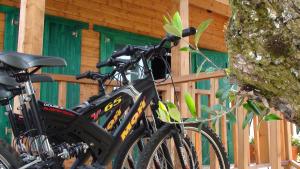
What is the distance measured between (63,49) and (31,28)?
245 centimetres

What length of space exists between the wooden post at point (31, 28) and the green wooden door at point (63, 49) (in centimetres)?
212

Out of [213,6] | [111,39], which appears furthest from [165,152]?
[213,6]

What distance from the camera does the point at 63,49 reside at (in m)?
5.29

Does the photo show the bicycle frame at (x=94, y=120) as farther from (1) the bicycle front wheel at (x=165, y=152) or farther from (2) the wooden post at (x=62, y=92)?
(2) the wooden post at (x=62, y=92)

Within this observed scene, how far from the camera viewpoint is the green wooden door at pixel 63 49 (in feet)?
16.5

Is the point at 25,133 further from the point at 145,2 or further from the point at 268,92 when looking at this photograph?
the point at 145,2

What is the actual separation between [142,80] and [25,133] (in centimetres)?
88

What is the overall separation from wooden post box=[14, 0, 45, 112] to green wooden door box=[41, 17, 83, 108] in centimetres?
212

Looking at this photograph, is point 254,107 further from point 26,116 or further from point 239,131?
point 239,131

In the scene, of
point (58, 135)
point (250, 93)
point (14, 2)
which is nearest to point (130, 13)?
point (14, 2)

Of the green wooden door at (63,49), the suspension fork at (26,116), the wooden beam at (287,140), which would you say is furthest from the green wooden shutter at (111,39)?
the suspension fork at (26,116)

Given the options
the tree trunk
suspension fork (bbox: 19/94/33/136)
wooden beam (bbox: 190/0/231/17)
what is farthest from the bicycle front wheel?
wooden beam (bbox: 190/0/231/17)

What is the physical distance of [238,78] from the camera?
810 millimetres

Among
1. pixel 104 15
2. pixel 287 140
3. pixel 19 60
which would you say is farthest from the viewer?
pixel 104 15
